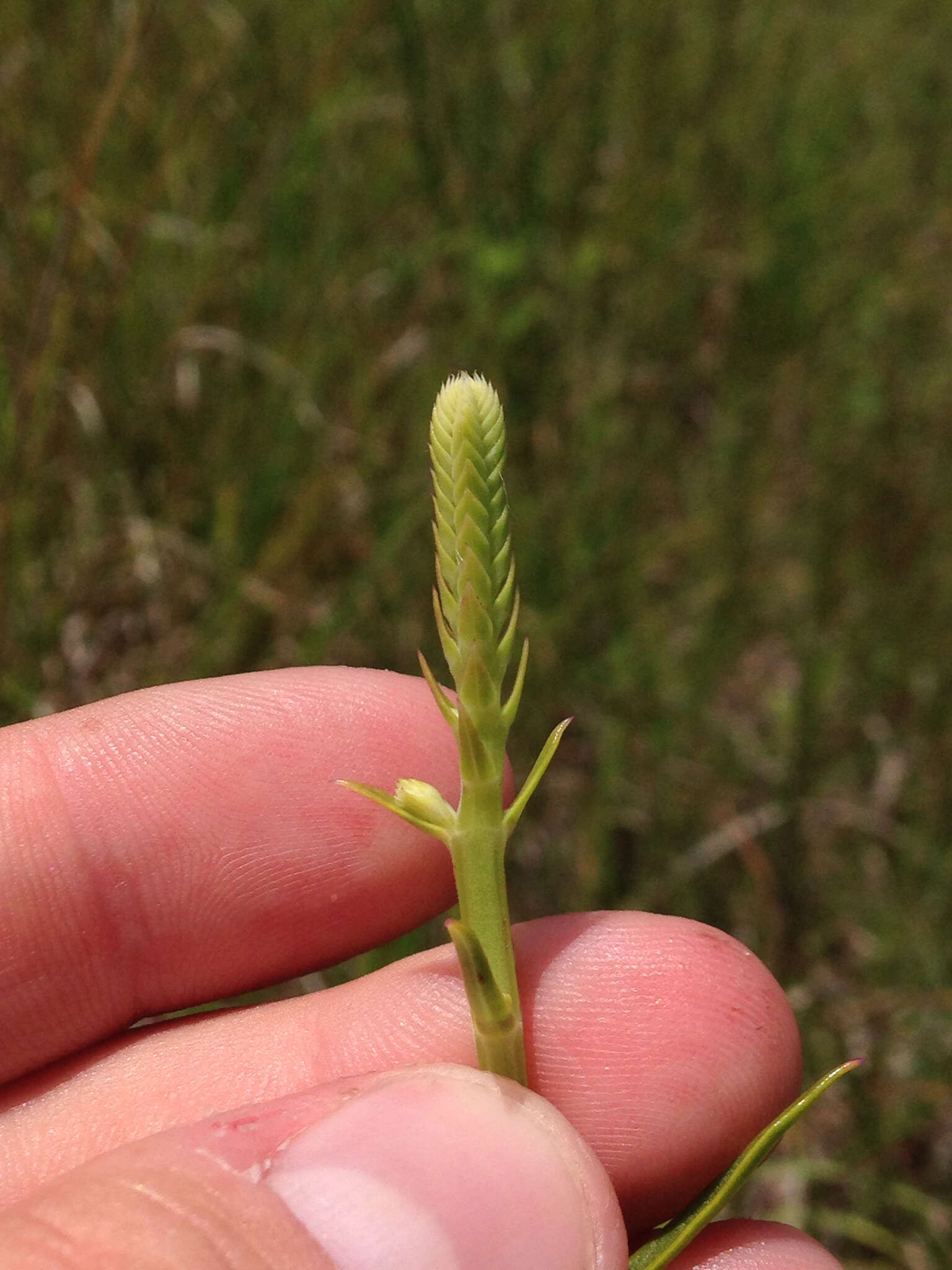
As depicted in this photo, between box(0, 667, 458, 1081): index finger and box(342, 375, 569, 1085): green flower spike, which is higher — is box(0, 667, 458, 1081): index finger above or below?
below

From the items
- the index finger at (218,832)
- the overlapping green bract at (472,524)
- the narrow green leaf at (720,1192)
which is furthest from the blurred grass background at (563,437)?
the overlapping green bract at (472,524)

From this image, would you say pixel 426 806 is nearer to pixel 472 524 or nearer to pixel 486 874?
pixel 486 874

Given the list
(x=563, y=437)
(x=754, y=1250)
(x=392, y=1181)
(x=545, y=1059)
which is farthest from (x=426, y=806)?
(x=563, y=437)

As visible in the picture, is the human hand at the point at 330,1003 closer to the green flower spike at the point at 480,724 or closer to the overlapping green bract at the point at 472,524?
the green flower spike at the point at 480,724

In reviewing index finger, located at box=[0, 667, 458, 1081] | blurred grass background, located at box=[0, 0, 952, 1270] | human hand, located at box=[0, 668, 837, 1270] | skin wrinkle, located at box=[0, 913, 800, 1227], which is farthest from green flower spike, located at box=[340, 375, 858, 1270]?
blurred grass background, located at box=[0, 0, 952, 1270]

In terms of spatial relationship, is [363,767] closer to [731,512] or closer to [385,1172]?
[385,1172]

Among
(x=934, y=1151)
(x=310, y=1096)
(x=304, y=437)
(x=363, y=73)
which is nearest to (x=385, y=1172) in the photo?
(x=310, y=1096)

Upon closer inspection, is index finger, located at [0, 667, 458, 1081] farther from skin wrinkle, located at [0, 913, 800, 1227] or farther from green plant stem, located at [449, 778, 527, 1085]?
green plant stem, located at [449, 778, 527, 1085]
